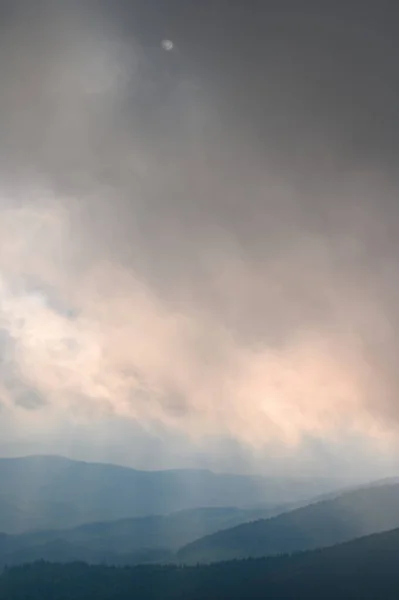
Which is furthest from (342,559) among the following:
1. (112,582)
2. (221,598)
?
(112,582)

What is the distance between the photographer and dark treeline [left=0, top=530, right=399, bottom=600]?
356 feet

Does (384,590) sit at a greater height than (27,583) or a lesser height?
lesser

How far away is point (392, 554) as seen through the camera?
12119cm

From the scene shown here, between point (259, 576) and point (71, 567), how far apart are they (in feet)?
202

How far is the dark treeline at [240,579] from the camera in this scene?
10838cm

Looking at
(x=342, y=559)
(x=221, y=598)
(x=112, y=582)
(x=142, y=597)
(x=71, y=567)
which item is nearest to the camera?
(x=221, y=598)

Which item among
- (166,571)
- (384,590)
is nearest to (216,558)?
(166,571)

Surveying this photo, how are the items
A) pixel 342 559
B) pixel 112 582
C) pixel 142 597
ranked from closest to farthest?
pixel 342 559 < pixel 142 597 < pixel 112 582

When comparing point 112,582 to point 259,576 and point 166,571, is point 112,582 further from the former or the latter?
point 259,576

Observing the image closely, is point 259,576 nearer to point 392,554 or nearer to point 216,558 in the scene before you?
point 392,554

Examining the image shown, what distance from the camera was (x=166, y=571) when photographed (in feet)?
499

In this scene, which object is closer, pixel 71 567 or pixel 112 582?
pixel 112 582

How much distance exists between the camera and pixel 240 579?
5133 inches

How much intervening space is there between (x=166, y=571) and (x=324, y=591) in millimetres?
63019
